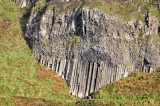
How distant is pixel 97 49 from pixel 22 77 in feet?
50.7

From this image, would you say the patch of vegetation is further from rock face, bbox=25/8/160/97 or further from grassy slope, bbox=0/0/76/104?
grassy slope, bbox=0/0/76/104

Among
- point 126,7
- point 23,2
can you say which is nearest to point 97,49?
point 126,7

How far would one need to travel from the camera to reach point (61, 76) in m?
40.7

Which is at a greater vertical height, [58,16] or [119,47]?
[58,16]

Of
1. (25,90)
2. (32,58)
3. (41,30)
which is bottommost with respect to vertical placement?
(25,90)

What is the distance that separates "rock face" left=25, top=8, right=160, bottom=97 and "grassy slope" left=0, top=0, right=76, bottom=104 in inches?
91.5

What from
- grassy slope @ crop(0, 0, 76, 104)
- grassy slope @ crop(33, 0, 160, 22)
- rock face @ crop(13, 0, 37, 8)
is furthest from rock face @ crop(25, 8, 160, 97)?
rock face @ crop(13, 0, 37, 8)

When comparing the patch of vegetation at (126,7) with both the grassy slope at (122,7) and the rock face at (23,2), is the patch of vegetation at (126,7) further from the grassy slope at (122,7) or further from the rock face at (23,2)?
the rock face at (23,2)

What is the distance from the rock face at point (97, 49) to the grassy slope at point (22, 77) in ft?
7.62

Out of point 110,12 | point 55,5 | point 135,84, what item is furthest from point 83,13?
point 135,84

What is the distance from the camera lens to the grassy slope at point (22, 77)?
3441 cm

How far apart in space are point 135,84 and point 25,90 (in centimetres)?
1982

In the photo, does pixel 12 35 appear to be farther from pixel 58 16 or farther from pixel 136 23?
pixel 136 23

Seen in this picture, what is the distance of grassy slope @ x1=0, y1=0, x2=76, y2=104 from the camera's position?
34406mm
